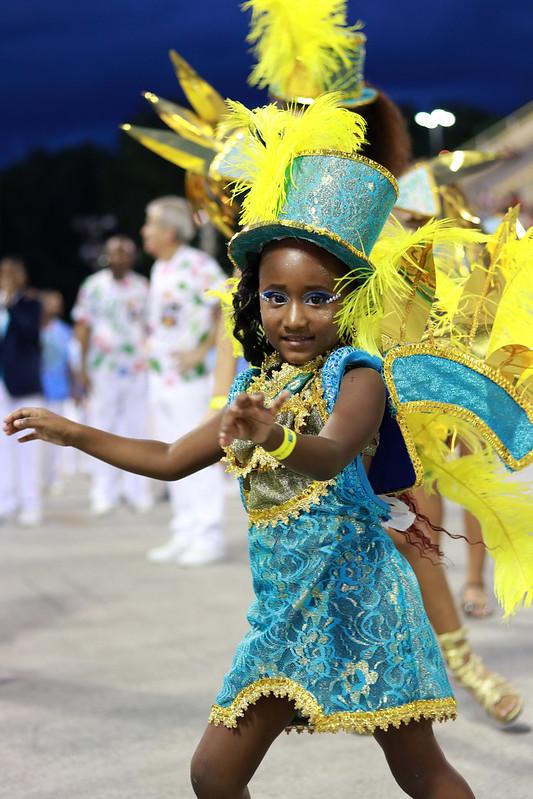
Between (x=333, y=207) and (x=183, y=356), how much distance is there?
473 cm

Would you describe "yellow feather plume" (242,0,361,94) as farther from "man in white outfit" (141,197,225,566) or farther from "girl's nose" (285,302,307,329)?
"man in white outfit" (141,197,225,566)

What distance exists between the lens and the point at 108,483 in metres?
9.49

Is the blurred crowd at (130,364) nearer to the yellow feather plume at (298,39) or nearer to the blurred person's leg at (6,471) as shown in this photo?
the blurred person's leg at (6,471)

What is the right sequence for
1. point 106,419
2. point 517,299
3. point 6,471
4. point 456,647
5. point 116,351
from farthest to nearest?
point 6,471, point 106,419, point 116,351, point 456,647, point 517,299

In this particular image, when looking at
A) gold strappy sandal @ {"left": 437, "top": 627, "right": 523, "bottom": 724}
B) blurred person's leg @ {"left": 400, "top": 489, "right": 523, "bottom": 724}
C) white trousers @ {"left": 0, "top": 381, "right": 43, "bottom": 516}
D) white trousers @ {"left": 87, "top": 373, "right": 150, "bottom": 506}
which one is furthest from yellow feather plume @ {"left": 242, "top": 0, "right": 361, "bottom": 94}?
white trousers @ {"left": 87, "top": 373, "right": 150, "bottom": 506}

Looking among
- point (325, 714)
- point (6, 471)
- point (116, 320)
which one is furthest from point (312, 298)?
point (6, 471)

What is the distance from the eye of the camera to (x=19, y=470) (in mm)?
9109

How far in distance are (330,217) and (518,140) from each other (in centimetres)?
3829

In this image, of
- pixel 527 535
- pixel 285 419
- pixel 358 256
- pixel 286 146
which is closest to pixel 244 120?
pixel 286 146

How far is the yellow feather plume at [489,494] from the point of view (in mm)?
2844

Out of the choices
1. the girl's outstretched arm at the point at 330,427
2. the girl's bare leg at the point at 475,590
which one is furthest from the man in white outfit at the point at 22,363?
the girl's outstretched arm at the point at 330,427

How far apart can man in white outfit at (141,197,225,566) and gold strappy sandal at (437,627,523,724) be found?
314cm

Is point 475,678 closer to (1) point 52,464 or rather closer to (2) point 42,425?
(2) point 42,425

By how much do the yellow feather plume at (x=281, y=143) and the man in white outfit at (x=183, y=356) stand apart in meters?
4.40
